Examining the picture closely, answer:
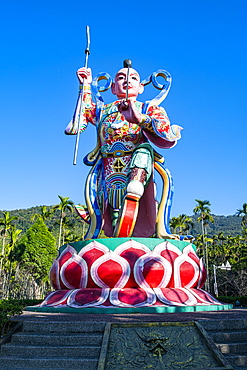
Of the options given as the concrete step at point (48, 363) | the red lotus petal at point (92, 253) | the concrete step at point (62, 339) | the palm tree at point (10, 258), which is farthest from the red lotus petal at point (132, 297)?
the palm tree at point (10, 258)

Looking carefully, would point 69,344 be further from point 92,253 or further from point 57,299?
point 92,253

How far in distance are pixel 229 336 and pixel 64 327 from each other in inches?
83.4

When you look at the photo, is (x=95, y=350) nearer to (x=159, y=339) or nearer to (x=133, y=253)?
(x=159, y=339)

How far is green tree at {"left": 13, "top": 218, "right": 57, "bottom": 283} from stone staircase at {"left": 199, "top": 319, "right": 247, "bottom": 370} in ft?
78.2

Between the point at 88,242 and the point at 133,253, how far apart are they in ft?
3.25

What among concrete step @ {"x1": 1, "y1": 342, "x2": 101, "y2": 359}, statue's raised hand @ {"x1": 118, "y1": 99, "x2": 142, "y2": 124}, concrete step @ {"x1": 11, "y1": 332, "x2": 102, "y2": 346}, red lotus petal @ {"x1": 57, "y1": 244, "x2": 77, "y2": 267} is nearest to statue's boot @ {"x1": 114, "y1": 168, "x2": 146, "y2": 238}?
red lotus petal @ {"x1": 57, "y1": 244, "x2": 77, "y2": 267}

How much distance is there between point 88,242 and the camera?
7578mm

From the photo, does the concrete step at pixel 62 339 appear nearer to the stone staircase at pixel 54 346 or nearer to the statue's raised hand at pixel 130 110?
the stone staircase at pixel 54 346

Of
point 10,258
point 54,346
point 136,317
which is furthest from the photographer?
point 10,258

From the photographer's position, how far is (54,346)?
4.38m

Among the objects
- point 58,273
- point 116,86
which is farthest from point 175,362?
point 116,86

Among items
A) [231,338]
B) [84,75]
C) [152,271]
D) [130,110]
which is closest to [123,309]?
[152,271]

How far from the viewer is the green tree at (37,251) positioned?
1075 inches

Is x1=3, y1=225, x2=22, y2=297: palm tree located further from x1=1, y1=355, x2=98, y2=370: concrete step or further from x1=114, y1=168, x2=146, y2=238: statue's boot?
x1=1, y1=355, x2=98, y2=370: concrete step
